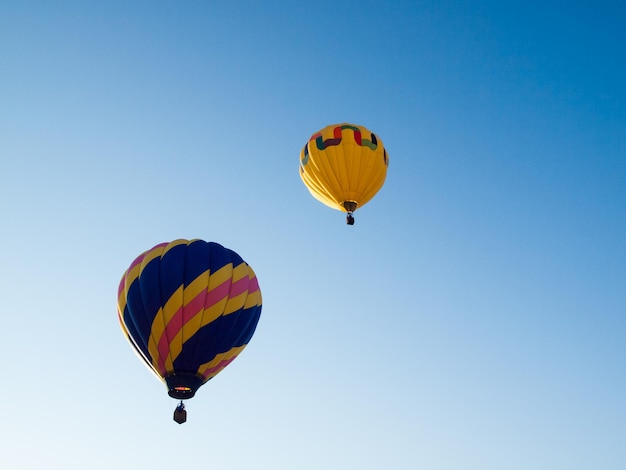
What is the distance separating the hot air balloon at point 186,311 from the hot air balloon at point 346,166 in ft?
15.9

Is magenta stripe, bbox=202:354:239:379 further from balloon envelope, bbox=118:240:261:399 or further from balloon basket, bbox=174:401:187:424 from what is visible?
balloon basket, bbox=174:401:187:424

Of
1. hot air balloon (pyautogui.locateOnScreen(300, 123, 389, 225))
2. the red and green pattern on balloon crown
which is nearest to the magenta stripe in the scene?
hot air balloon (pyautogui.locateOnScreen(300, 123, 389, 225))

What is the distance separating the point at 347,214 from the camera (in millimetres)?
21125

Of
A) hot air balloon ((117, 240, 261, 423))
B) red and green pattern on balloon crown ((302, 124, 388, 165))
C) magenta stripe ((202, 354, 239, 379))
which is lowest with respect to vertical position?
magenta stripe ((202, 354, 239, 379))

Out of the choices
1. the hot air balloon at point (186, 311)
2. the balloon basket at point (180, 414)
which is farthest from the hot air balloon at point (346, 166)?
the balloon basket at point (180, 414)

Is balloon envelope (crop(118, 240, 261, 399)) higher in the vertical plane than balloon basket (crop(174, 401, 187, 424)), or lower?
higher

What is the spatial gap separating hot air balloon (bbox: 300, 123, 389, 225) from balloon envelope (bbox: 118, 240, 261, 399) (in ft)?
16.2

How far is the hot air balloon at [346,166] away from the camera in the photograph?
20844mm

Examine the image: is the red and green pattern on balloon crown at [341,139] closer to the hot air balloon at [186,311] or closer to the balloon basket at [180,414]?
the hot air balloon at [186,311]

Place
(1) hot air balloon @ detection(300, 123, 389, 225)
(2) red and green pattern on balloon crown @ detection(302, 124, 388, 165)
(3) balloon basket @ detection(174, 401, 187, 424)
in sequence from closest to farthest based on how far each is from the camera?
(3) balloon basket @ detection(174, 401, 187, 424) → (1) hot air balloon @ detection(300, 123, 389, 225) → (2) red and green pattern on balloon crown @ detection(302, 124, 388, 165)

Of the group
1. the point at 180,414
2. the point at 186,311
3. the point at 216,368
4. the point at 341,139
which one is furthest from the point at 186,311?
the point at 341,139

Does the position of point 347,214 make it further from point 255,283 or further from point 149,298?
point 149,298

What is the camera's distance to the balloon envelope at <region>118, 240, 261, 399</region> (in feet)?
52.8

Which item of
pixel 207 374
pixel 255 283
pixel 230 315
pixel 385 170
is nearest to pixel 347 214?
pixel 385 170
